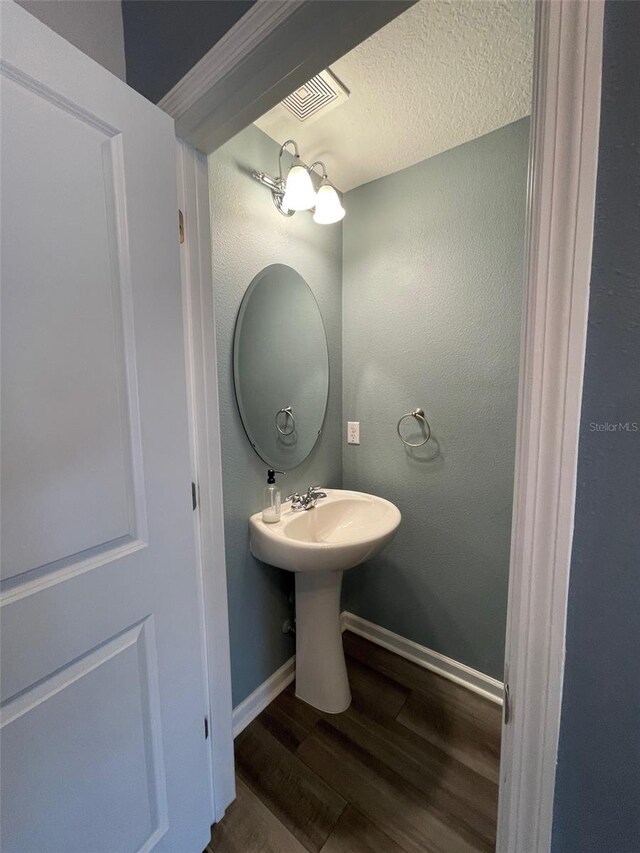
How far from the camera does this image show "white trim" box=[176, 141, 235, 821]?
894 mm

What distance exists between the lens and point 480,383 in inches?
54.5

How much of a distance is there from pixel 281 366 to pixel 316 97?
911 mm

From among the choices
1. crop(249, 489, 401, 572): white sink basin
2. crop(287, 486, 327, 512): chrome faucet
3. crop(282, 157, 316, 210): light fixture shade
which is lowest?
crop(249, 489, 401, 572): white sink basin

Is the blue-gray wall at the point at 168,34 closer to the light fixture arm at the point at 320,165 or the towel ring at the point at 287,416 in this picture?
the light fixture arm at the point at 320,165

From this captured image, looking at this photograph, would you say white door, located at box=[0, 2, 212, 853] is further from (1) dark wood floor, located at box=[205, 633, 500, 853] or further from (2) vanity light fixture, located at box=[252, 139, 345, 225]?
(2) vanity light fixture, located at box=[252, 139, 345, 225]

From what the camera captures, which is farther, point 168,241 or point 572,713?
point 168,241

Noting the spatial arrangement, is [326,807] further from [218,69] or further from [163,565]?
[218,69]

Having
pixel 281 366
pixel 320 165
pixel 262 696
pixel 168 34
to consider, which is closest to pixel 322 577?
pixel 262 696

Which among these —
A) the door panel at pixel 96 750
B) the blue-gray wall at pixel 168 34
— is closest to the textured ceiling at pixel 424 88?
the blue-gray wall at pixel 168 34

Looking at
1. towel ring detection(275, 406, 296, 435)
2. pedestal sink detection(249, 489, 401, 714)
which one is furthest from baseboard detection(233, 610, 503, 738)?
towel ring detection(275, 406, 296, 435)

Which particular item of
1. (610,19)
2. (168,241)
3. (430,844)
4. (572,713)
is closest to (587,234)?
(610,19)

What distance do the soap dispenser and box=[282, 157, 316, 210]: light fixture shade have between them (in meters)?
1.05

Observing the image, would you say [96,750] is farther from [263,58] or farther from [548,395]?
[263,58]

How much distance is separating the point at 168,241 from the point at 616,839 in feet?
4.01
